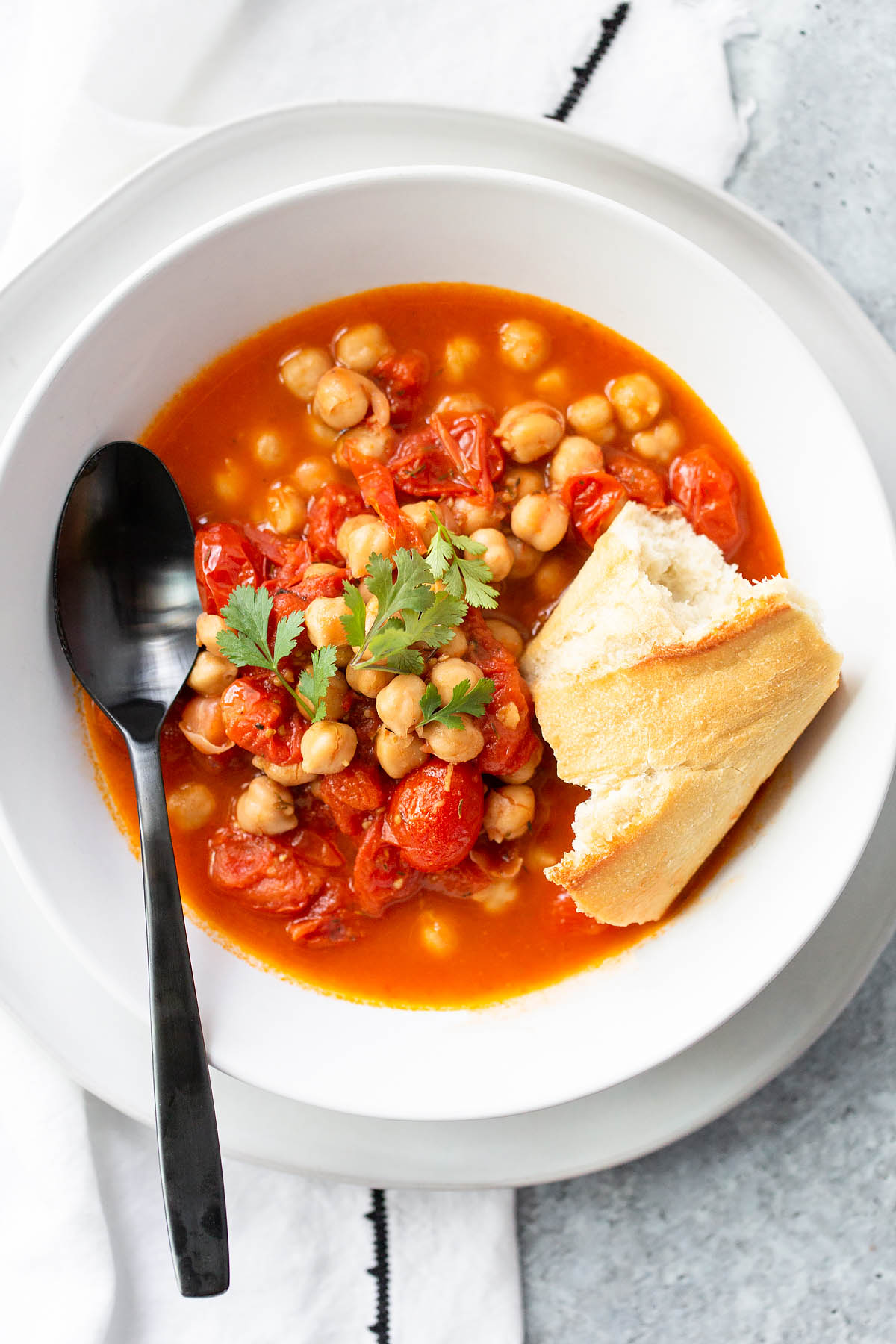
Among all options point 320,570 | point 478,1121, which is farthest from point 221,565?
point 478,1121

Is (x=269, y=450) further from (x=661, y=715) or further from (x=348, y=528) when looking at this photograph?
(x=661, y=715)

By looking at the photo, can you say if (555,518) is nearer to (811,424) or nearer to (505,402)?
(505,402)

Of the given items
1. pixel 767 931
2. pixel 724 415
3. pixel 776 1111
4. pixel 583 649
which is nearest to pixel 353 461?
pixel 583 649

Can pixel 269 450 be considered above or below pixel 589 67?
below

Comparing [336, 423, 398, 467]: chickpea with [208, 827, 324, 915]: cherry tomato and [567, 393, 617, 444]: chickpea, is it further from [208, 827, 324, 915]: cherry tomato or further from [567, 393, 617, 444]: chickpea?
[208, 827, 324, 915]: cherry tomato

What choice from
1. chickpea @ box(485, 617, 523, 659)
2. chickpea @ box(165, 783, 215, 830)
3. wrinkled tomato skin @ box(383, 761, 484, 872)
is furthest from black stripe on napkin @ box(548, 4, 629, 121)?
chickpea @ box(165, 783, 215, 830)

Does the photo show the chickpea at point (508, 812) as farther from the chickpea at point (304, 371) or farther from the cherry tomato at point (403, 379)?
the chickpea at point (304, 371)
